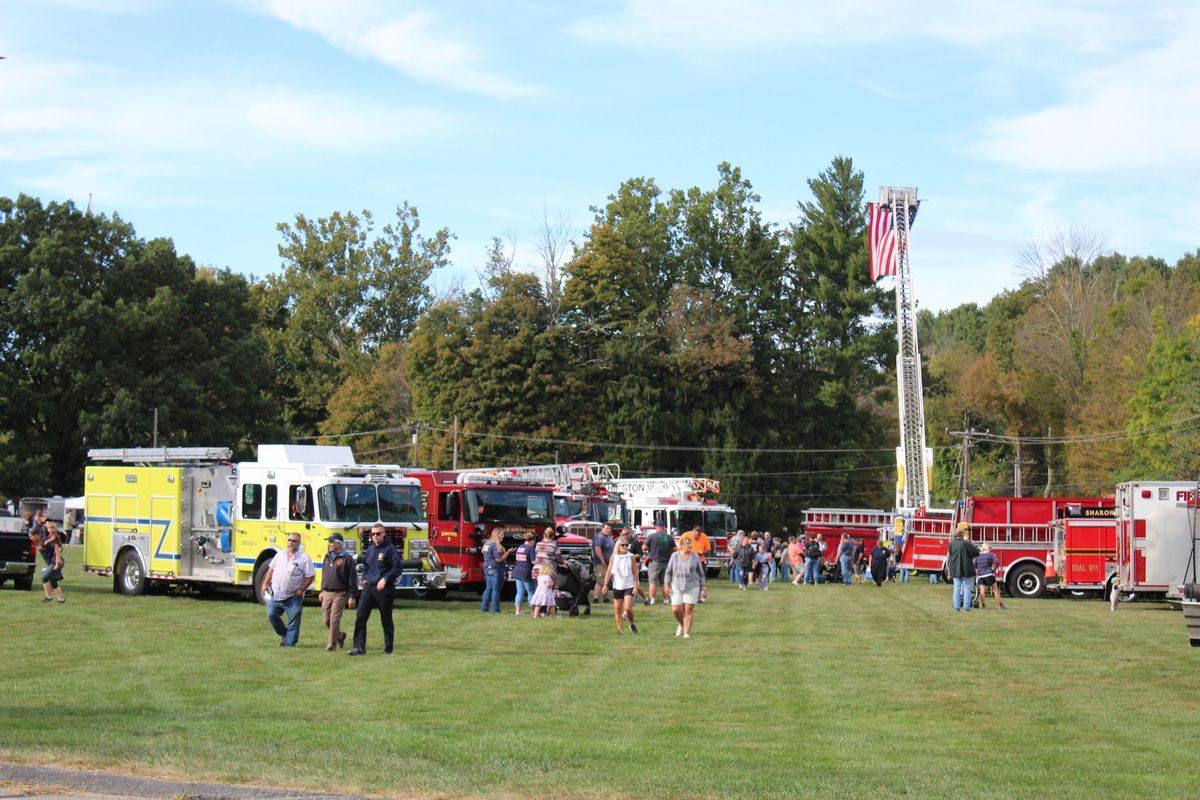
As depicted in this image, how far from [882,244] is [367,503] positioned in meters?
40.7

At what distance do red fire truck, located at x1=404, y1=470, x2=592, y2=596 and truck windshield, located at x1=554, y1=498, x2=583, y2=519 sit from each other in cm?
847

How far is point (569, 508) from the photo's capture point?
138 feet

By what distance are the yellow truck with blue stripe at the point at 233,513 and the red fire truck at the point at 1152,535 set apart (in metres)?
14.2

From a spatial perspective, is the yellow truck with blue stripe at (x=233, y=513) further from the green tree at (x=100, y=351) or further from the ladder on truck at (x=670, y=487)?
the green tree at (x=100, y=351)

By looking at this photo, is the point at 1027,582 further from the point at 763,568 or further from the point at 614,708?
the point at 614,708

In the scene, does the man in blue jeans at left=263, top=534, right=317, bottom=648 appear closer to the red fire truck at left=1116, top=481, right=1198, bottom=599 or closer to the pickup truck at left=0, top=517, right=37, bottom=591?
the pickup truck at left=0, top=517, right=37, bottom=591

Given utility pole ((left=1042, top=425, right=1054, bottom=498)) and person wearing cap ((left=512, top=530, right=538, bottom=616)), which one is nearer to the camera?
person wearing cap ((left=512, top=530, right=538, bottom=616))

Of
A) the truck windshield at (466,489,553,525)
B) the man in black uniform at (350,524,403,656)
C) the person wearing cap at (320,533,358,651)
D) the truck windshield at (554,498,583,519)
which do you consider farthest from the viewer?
the truck windshield at (554,498,583,519)

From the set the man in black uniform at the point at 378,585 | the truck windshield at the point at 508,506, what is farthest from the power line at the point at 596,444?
the man in black uniform at the point at 378,585

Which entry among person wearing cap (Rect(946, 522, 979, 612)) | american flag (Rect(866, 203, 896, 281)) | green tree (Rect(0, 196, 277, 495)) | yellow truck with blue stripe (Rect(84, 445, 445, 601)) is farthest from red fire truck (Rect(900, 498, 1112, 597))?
green tree (Rect(0, 196, 277, 495))

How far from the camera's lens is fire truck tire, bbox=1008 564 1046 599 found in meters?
38.0

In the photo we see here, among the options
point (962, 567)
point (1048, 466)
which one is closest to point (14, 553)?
point (962, 567)

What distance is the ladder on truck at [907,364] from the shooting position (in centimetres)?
6631

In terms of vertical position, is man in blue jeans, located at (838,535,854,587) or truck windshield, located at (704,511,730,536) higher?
truck windshield, located at (704,511,730,536)
